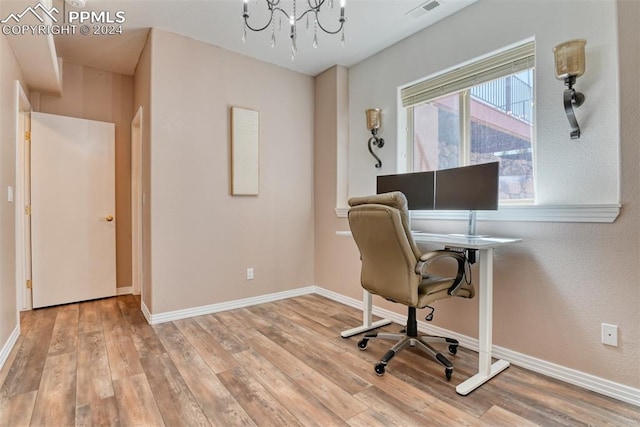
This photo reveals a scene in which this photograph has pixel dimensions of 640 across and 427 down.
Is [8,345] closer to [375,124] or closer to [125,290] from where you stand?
[125,290]

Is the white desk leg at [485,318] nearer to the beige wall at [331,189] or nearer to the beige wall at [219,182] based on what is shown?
the beige wall at [331,189]

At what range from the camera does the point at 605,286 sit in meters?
1.82

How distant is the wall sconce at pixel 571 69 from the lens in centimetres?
183

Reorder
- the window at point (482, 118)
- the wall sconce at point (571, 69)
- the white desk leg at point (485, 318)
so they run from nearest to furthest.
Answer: the wall sconce at point (571, 69) < the white desk leg at point (485, 318) < the window at point (482, 118)

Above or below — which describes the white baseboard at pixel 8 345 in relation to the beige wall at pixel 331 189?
below

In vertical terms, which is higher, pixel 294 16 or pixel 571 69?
pixel 294 16

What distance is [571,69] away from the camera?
72.7 inches

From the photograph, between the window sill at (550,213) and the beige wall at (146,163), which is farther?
the beige wall at (146,163)

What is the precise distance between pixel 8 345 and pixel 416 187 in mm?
3182

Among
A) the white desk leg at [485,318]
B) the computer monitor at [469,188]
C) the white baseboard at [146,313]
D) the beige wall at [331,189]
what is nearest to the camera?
the white desk leg at [485,318]

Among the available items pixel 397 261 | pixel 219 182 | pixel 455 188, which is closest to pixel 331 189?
pixel 219 182

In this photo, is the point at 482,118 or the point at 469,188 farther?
the point at 482,118

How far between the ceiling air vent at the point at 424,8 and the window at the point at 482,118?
505 millimetres
